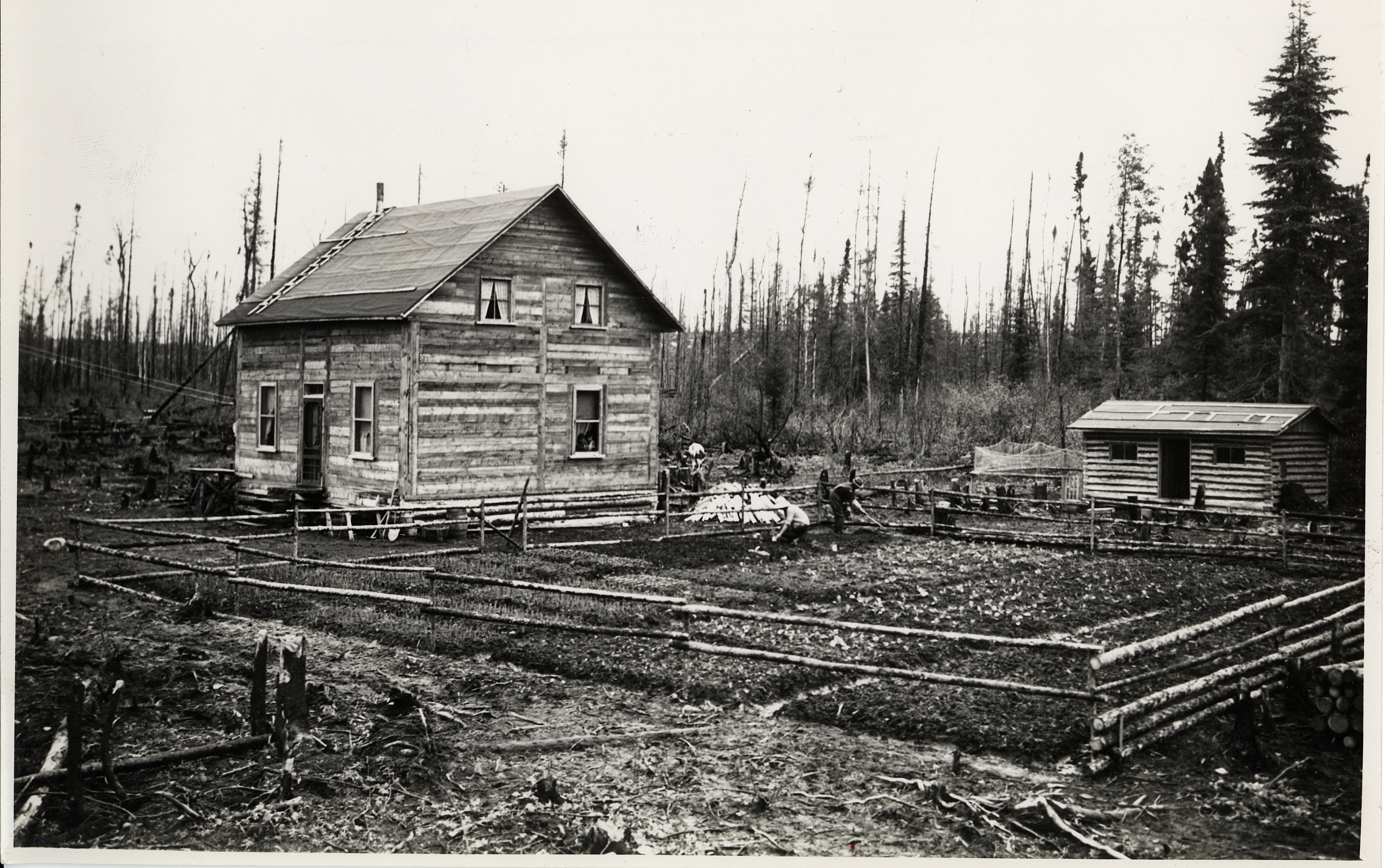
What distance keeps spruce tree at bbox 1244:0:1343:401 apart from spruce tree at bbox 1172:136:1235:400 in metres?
0.77

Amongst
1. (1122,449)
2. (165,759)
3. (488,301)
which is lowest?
(165,759)

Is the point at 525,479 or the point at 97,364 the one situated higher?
the point at 97,364

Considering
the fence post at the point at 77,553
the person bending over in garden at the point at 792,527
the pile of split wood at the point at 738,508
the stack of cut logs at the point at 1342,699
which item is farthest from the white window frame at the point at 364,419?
the stack of cut logs at the point at 1342,699

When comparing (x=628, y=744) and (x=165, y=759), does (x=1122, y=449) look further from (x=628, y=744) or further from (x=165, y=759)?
(x=165, y=759)

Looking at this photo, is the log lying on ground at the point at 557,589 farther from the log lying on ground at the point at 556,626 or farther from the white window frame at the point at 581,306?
the white window frame at the point at 581,306

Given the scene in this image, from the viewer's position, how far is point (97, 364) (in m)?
13.4

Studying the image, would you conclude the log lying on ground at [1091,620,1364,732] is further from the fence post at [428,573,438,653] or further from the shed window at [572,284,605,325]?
the shed window at [572,284,605,325]

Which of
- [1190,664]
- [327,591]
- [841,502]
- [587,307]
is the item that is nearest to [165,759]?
[327,591]

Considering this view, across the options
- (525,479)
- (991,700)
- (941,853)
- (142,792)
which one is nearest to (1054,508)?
(525,479)

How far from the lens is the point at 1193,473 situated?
22.0m

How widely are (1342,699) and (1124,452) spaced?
676 inches

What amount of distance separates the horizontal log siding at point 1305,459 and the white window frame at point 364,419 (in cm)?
1455

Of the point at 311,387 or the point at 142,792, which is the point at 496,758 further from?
the point at 311,387

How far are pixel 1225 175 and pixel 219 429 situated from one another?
2367 cm
